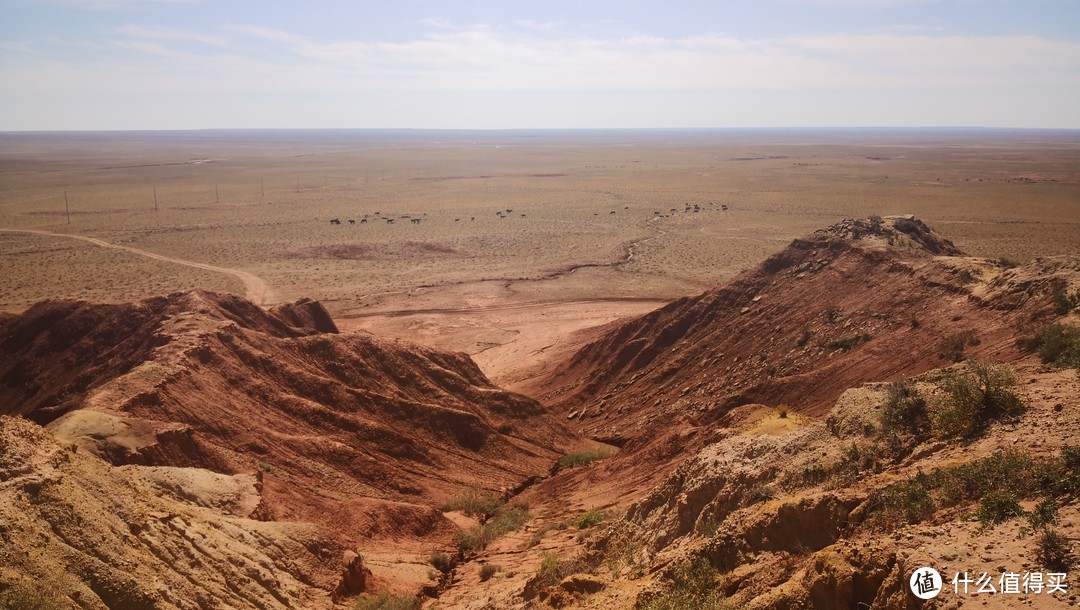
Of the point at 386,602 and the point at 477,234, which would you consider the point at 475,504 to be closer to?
the point at 386,602

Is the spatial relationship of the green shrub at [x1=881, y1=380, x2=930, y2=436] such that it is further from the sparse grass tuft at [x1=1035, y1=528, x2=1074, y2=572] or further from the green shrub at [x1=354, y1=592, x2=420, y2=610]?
the green shrub at [x1=354, y1=592, x2=420, y2=610]

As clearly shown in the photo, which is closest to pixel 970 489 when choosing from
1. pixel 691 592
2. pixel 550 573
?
pixel 691 592

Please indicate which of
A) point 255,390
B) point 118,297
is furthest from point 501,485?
point 118,297

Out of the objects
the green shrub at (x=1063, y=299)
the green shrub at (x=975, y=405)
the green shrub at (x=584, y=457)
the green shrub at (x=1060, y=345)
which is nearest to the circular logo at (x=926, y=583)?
the green shrub at (x=975, y=405)

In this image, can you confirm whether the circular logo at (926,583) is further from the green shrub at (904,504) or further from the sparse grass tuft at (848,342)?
the sparse grass tuft at (848,342)

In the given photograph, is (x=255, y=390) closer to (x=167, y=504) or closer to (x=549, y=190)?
(x=167, y=504)
